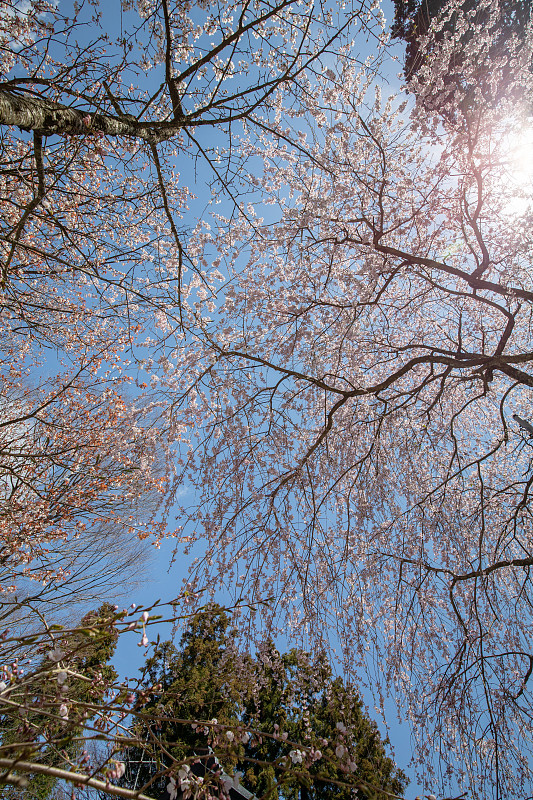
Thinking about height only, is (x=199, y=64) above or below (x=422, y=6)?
below

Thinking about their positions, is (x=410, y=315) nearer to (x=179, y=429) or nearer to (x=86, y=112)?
(x=179, y=429)

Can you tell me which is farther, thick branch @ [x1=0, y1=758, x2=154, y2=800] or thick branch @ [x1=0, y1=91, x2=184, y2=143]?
thick branch @ [x1=0, y1=91, x2=184, y2=143]

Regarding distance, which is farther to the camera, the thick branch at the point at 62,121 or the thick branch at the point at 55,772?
the thick branch at the point at 62,121

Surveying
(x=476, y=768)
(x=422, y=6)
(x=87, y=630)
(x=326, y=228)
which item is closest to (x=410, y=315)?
(x=326, y=228)

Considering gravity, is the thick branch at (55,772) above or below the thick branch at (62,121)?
below

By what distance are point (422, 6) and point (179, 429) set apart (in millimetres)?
10281

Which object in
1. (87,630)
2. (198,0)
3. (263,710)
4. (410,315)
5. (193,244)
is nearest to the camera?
(87,630)

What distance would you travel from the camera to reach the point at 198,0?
367 cm

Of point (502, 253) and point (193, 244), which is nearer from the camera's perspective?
point (502, 253)

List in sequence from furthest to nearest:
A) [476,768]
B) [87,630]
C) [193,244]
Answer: [193,244] → [476,768] → [87,630]

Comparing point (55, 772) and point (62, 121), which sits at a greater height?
point (62, 121)

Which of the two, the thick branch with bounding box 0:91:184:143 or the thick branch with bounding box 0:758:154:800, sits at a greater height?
the thick branch with bounding box 0:91:184:143

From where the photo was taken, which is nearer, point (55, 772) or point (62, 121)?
point (55, 772)

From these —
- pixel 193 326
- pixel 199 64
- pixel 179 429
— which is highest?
pixel 199 64
